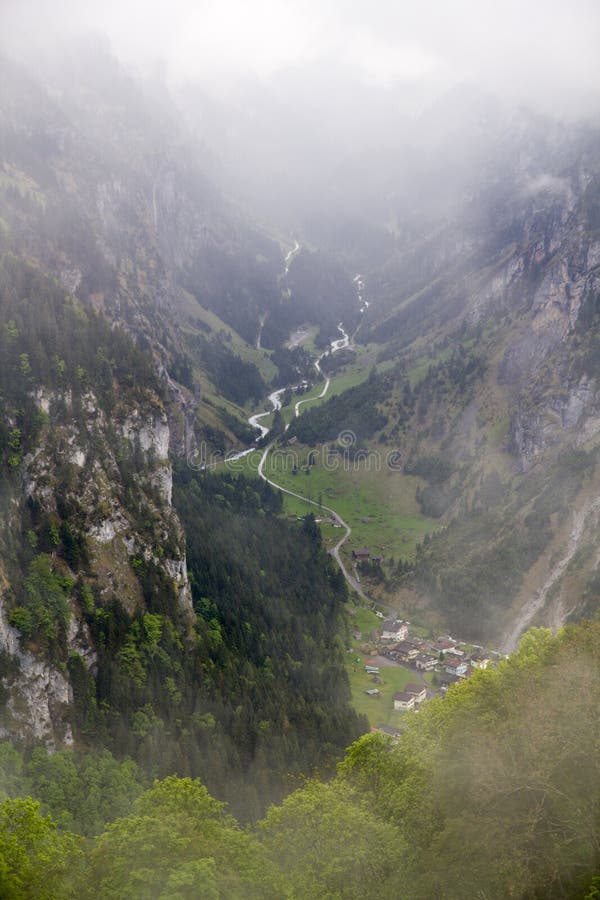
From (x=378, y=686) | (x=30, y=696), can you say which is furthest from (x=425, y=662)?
(x=30, y=696)

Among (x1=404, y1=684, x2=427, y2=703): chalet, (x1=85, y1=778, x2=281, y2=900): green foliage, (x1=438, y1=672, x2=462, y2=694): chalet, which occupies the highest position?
(x1=85, y1=778, x2=281, y2=900): green foliage

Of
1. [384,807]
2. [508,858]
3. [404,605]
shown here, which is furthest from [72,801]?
[404,605]

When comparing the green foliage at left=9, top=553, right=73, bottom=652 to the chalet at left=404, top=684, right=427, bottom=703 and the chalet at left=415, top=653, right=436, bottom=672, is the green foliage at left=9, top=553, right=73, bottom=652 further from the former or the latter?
the chalet at left=415, top=653, right=436, bottom=672

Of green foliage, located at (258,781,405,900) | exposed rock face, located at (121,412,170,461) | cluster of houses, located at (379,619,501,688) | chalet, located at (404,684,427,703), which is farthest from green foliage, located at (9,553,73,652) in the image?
cluster of houses, located at (379,619,501,688)

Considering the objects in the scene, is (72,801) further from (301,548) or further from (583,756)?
(301,548)

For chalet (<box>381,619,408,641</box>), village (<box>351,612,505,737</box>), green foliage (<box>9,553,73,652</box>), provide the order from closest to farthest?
1. green foliage (<box>9,553,73,652</box>)
2. village (<box>351,612,505,737</box>)
3. chalet (<box>381,619,408,641</box>)

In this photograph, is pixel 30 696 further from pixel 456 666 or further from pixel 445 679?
pixel 456 666

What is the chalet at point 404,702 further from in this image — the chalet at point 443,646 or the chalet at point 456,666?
the chalet at point 443,646
